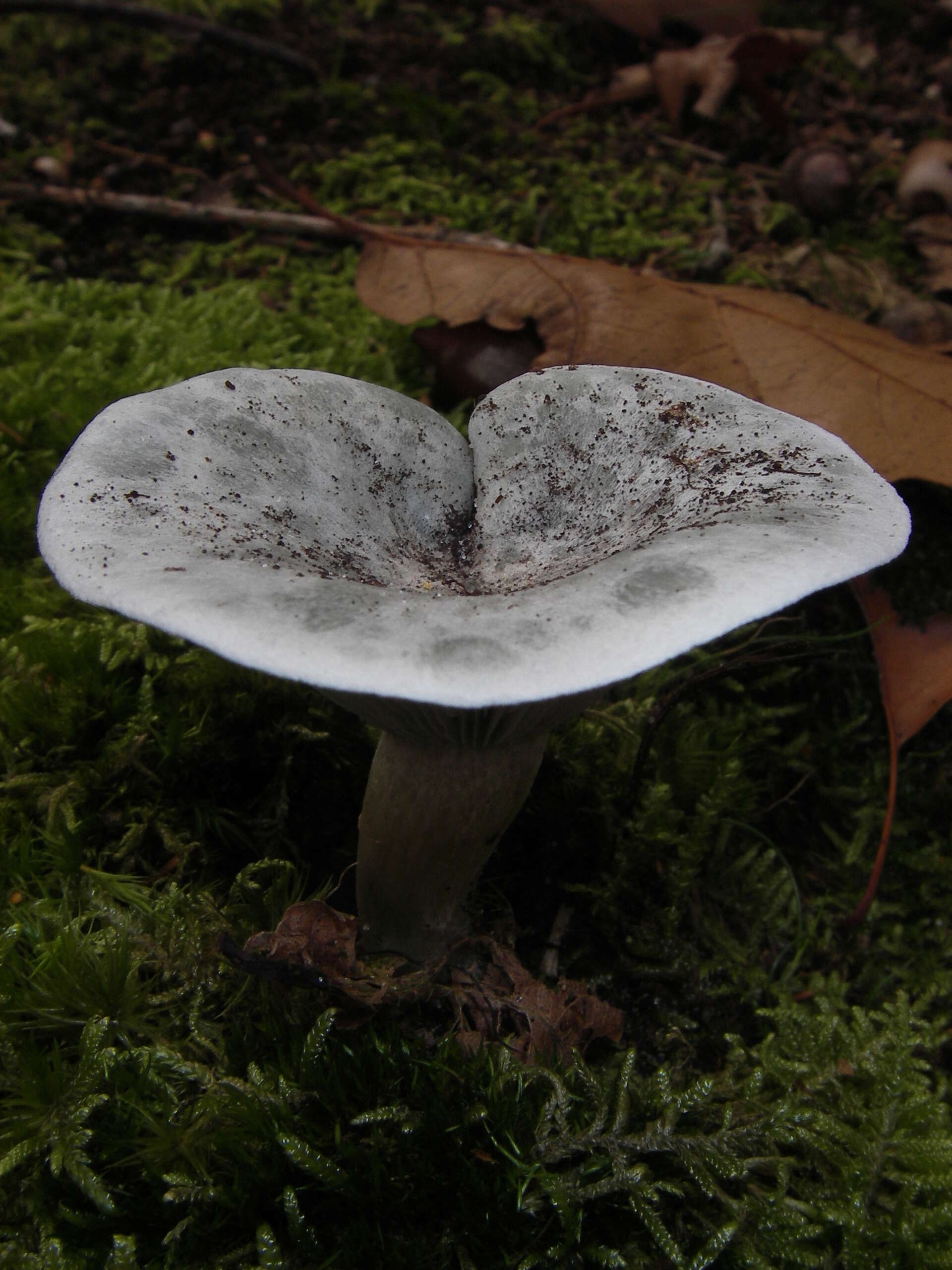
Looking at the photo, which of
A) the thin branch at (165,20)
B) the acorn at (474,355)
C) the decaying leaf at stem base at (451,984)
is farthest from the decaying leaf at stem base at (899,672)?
the thin branch at (165,20)

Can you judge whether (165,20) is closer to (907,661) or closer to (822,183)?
(822,183)

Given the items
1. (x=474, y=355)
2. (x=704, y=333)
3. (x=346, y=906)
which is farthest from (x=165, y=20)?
(x=346, y=906)

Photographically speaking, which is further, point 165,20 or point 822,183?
point 165,20

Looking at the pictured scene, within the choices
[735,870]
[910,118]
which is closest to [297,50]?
[910,118]

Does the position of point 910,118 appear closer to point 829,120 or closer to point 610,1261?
point 829,120

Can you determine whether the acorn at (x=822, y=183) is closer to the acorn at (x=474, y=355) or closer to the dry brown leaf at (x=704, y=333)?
the dry brown leaf at (x=704, y=333)

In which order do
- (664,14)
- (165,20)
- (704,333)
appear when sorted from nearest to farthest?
(704,333) → (165,20) → (664,14)
